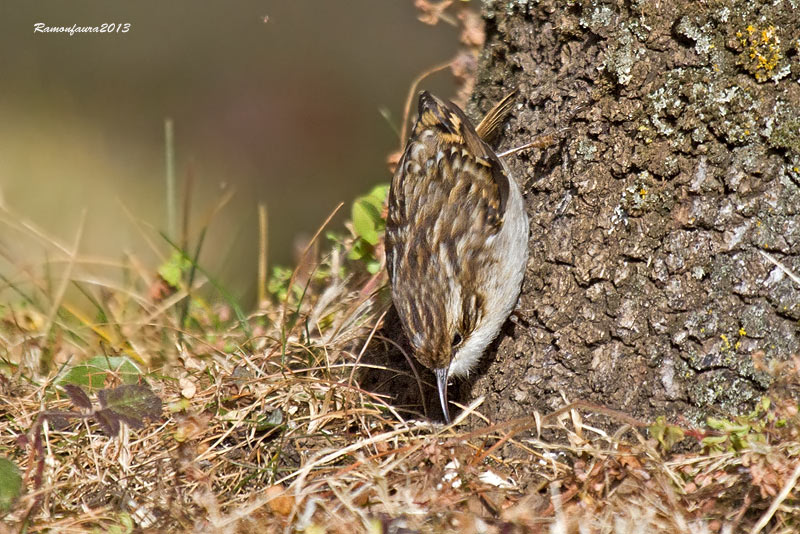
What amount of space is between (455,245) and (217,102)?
547 cm

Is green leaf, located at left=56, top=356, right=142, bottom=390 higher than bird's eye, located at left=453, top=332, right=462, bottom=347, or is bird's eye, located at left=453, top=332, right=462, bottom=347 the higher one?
bird's eye, located at left=453, top=332, right=462, bottom=347

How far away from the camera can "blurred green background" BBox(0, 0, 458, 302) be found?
688 cm

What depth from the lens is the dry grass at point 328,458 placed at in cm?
265

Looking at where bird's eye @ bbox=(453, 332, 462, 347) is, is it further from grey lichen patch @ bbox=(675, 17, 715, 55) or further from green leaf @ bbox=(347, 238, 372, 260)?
grey lichen patch @ bbox=(675, 17, 715, 55)

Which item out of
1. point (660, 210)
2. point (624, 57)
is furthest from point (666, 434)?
point (624, 57)

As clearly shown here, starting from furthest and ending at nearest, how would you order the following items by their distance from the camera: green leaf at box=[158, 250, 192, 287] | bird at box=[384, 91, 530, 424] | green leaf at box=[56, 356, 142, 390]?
green leaf at box=[158, 250, 192, 287]
green leaf at box=[56, 356, 142, 390]
bird at box=[384, 91, 530, 424]

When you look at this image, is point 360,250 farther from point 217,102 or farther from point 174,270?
point 217,102

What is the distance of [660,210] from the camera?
324cm

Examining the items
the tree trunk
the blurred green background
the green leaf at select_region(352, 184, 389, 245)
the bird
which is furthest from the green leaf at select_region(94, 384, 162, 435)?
the blurred green background

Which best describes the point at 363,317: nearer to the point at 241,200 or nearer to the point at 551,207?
the point at 551,207

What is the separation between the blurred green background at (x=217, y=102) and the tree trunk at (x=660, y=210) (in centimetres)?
339

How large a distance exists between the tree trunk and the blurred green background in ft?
11.1

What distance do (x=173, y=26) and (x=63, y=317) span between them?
5.53m

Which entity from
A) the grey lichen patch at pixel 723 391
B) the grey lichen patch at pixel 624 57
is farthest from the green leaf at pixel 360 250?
the grey lichen patch at pixel 723 391
